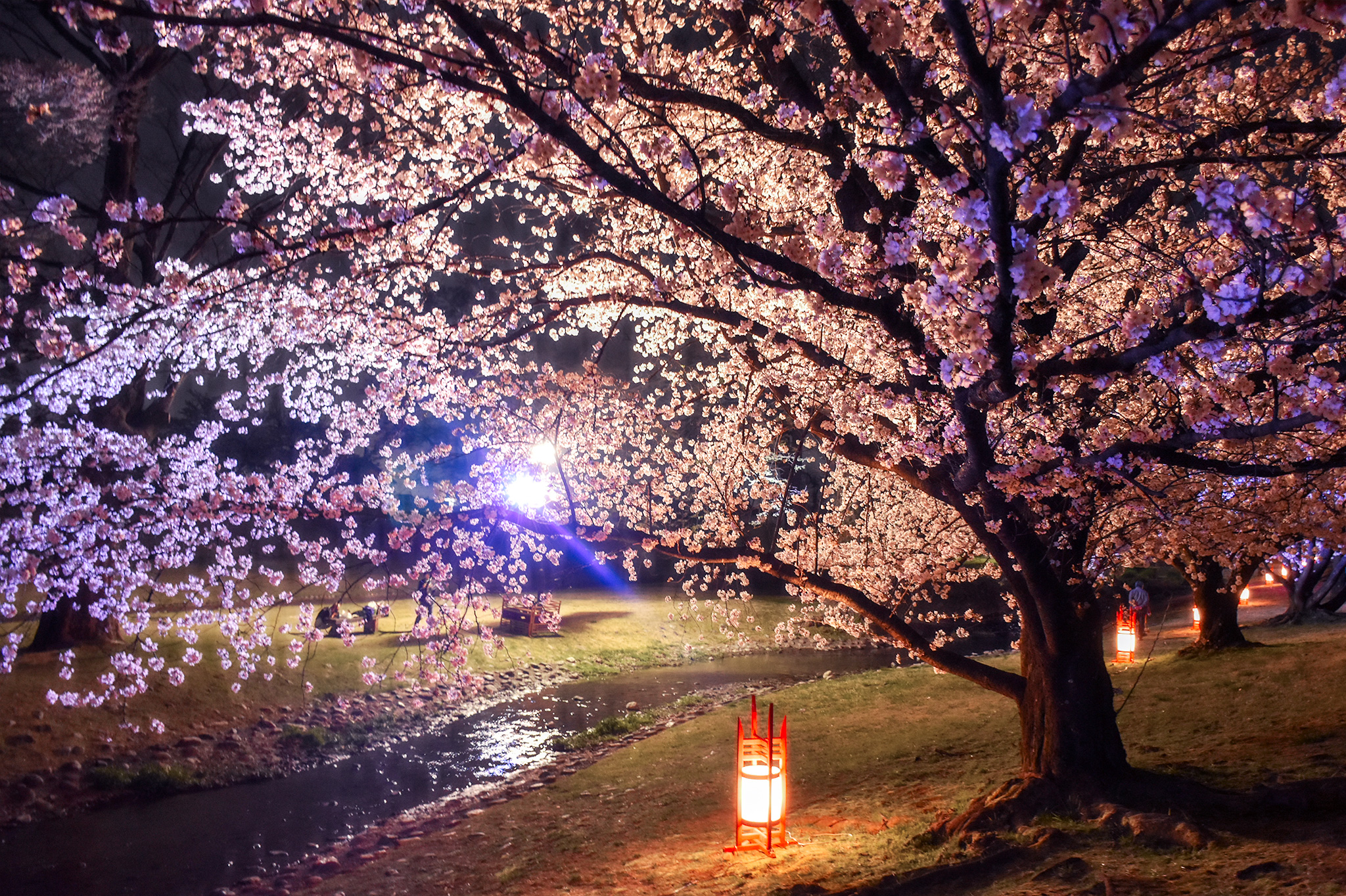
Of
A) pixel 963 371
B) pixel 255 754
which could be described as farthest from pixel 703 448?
pixel 255 754

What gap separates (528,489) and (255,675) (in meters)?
8.53

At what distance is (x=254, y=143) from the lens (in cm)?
979

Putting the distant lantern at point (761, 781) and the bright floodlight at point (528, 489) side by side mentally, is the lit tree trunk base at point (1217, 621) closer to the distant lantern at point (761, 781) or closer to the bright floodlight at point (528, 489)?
the distant lantern at point (761, 781)

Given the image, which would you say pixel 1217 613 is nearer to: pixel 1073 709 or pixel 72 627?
pixel 1073 709

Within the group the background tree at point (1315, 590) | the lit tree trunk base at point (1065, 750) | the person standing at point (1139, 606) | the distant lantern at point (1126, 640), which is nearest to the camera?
the lit tree trunk base at point (1065, 750)

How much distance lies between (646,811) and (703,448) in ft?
17.1

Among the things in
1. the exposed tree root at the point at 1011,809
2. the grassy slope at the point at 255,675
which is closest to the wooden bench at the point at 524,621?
the grassy slope at the point at 255,675

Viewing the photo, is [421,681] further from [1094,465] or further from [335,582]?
[1094,465]

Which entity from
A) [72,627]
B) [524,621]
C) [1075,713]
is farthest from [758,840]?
[524,621]

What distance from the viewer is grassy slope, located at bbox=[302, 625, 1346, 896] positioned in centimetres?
532

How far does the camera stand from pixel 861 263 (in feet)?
20.6

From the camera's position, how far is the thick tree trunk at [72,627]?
47.2ft

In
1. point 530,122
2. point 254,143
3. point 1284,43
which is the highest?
point 1284,43

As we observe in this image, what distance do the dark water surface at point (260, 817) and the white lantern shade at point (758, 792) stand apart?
6150 millimetres
